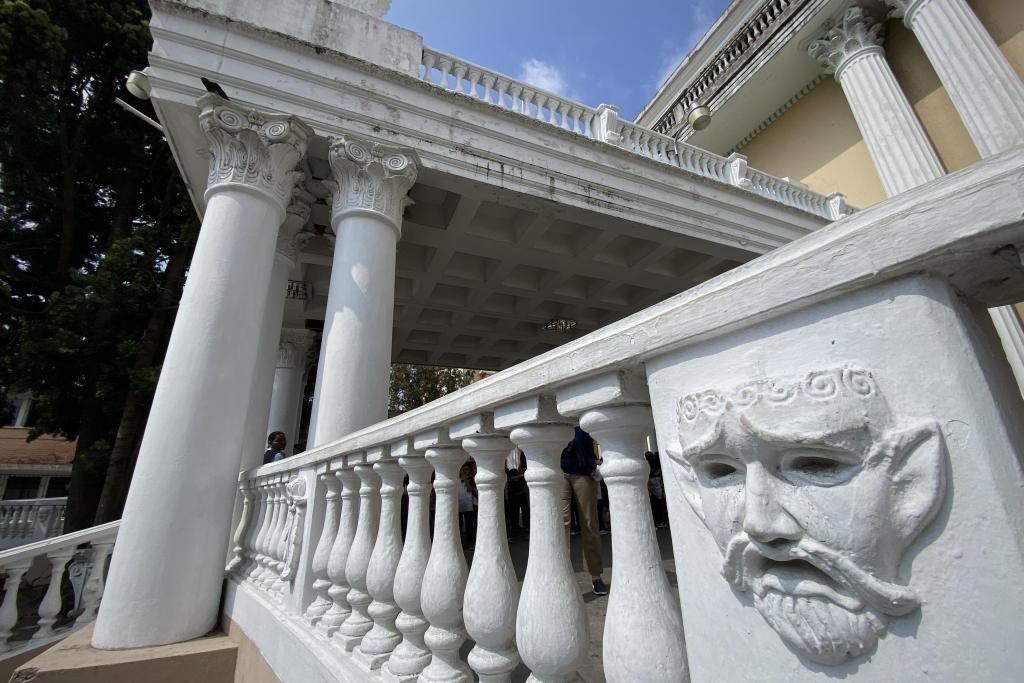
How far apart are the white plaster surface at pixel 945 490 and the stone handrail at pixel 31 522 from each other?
17.3 metres

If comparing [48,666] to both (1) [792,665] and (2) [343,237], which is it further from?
(1) [792,665]

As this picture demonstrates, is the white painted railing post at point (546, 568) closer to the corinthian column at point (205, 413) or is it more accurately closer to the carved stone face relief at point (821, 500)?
the carved stone face relief at point (821, 500)

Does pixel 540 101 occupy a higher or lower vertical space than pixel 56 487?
higher

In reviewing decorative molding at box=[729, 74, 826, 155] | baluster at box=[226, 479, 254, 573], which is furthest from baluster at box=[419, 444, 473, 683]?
decorative molding at box=[729, 74, 826, 155]

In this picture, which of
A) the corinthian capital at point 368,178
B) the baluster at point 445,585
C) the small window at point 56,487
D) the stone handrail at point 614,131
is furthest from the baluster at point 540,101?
the small window at point 56,487

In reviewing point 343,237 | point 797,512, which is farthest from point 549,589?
point 343,237

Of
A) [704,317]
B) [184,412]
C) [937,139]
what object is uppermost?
[937,139]

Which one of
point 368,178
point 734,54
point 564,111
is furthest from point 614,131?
point 734,54

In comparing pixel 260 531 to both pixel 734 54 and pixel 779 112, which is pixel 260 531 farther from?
pixel 779 112

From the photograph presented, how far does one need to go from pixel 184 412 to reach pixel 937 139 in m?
11.0

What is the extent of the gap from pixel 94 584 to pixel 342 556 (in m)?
5.11

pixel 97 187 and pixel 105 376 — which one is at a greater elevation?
pixel 97 187

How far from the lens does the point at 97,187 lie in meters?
11.7

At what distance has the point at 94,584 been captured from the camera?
5.09m
